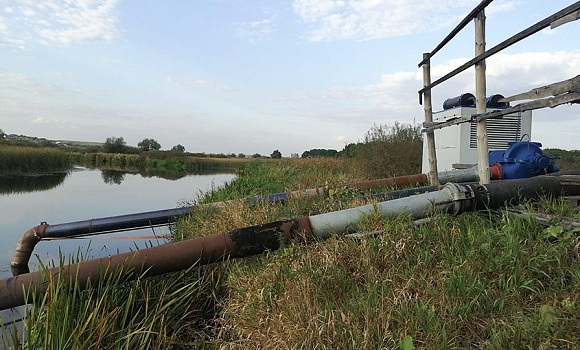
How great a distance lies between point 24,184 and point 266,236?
23329 mm

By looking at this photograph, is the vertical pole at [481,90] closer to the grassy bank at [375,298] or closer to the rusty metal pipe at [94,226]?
the grassy bank at [375,298]

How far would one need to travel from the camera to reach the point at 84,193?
18.4 metres

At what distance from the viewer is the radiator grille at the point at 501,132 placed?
859 centimetres

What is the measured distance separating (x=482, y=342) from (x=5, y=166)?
3030 cm

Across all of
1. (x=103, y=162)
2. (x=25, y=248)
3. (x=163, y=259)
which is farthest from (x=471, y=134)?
(x=103, y=162)

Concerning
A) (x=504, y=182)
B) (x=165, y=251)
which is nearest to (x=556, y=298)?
(x=504, y=182)

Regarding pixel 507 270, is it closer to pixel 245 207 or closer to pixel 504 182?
pixel 504 182

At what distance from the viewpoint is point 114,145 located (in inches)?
2051

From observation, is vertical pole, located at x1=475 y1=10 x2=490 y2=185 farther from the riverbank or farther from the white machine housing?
Answer: the riverbank

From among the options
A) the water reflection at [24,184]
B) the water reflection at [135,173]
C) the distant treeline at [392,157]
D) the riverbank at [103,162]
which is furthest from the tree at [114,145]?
the distant treeline at [392,157]

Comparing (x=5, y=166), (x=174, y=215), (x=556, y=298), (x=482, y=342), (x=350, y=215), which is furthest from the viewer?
(x=5, y=166)

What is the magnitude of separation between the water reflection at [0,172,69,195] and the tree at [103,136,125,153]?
27.0m

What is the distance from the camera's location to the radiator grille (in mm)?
8594

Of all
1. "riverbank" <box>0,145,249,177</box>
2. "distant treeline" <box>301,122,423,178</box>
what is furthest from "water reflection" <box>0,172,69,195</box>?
Result: "distant treeline" <box>301,122,423,178</box>
